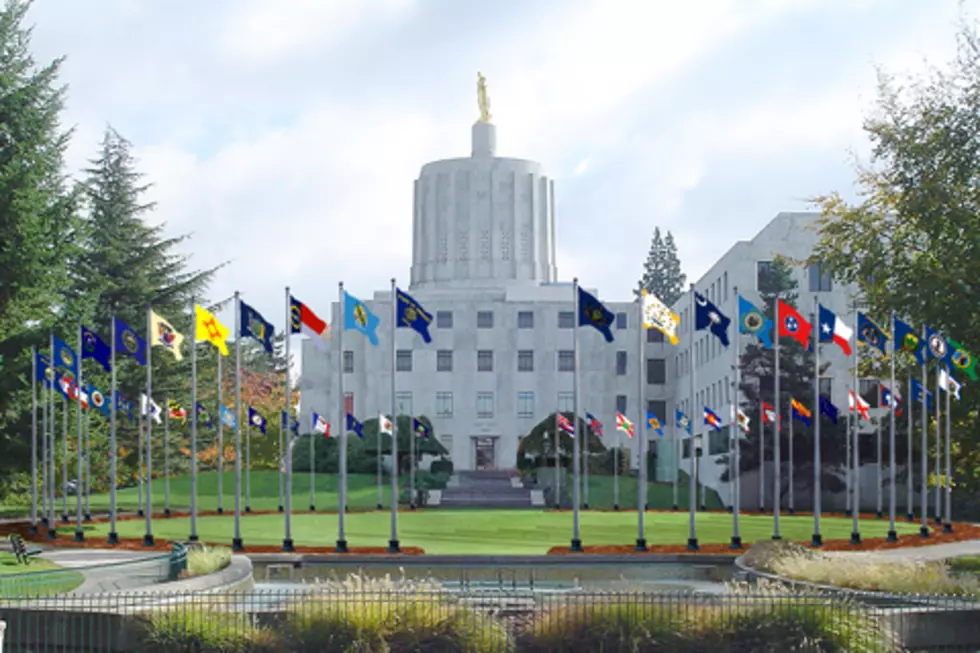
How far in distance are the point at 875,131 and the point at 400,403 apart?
2741 inches

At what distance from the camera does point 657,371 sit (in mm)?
120062

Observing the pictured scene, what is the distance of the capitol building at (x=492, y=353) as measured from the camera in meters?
113

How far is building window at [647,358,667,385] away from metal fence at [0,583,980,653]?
3865 inches

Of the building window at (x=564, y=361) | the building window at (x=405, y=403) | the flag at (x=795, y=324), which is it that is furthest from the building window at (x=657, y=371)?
the flag at (x=795, y=324)

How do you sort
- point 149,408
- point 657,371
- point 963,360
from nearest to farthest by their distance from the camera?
point 963,360 < point 149,408 < point 657,371

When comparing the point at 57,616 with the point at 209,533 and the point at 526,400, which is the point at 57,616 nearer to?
the point at 209,533

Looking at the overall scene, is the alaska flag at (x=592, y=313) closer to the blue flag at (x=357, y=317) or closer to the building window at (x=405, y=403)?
the blue flag at (x=357, y=317)

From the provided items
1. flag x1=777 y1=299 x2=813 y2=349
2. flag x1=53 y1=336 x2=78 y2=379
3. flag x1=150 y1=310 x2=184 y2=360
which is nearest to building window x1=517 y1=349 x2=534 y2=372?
flag x1=53 y1=336 x2=78 y2=379

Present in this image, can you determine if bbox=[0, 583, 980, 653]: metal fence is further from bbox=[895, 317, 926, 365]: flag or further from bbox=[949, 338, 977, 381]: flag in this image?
bbox=[895, 317, 926, 365]: flag

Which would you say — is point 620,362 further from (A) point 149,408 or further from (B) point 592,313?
(B) point 592,313

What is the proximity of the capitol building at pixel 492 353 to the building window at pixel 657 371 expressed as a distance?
3.8 inches

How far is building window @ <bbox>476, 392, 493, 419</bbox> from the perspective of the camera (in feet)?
372

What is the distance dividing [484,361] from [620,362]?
10788mm

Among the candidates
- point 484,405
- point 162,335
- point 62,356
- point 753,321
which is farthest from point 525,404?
point 753,321
